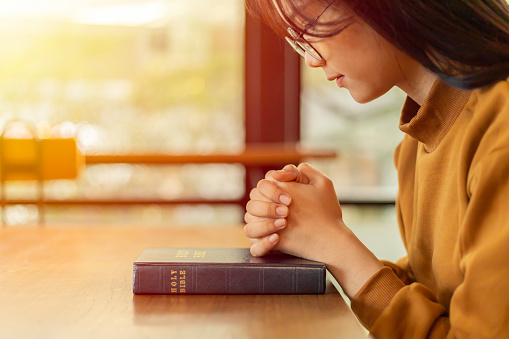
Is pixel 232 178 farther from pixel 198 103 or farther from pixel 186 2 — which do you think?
pixel 186 2

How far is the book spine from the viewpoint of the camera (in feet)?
2.27

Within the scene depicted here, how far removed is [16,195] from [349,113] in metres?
2.34

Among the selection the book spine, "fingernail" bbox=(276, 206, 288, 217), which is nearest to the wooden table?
the book spine

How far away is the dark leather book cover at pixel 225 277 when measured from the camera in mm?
693

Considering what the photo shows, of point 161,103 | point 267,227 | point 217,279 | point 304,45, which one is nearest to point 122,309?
point 217,279

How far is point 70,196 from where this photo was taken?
Result: 3.70 meters

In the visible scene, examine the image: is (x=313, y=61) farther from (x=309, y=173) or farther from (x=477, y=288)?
(x=477, y=288)

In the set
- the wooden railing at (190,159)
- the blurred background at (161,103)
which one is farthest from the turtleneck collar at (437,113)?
the blurred background at (161,103)

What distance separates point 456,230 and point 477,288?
0.14 meters

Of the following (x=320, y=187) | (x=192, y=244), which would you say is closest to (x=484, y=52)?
(x=320, y=187)

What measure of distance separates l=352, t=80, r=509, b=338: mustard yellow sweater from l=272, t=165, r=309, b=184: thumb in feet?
0.56

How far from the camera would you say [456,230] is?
2.35 feet

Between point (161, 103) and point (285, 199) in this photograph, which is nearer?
point (285, 199)

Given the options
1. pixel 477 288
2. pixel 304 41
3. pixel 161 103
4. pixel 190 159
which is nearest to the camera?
pixel 477 288
